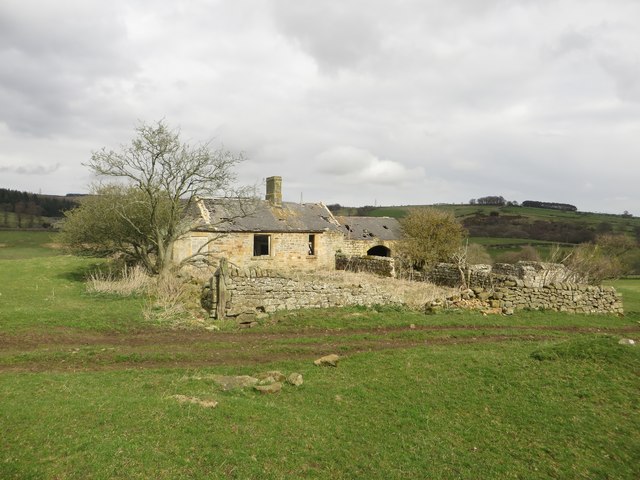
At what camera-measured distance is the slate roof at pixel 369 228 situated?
32156mm

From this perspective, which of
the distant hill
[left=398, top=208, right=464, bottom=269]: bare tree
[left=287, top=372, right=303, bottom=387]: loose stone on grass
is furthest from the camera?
the distant hill

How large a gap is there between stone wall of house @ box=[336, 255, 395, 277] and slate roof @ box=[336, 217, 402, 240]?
249cm

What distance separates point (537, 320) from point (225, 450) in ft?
48.8

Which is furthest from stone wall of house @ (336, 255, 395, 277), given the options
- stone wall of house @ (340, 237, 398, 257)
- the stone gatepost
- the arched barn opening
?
the stone gatepost

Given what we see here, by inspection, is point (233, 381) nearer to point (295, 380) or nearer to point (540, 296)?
point (295, 380)

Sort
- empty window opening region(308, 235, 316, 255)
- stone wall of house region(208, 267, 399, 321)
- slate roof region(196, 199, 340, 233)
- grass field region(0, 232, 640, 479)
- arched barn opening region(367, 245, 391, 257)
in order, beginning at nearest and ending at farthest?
grass field region(0, 232, 640, 479) < stone wall of house region(208, 267, 399, 321) < slate roof region(196, 199, 340, 233) < empty window opening region(308, 235, 316, 255) < arched barn opening region(367, 245, 391, 257)

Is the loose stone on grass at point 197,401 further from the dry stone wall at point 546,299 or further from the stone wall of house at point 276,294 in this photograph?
the dry stone wall at point 546,299

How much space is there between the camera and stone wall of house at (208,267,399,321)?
51.7 feet

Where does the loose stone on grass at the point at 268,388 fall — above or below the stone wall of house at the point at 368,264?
below

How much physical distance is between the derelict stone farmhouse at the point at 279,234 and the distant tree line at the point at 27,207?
51397mm

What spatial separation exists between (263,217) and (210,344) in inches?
665

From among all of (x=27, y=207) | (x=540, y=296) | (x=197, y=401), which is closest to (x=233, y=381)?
(x=197, y=401)

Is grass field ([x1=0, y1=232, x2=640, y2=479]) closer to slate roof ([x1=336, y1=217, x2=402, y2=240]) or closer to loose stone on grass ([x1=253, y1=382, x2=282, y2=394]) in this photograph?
loose stone on grass ([x1=253, y1=382, x2=282, y2=394])

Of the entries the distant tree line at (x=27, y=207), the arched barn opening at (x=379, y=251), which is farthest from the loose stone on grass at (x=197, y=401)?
the distant tree line at (x=27, y=207)
